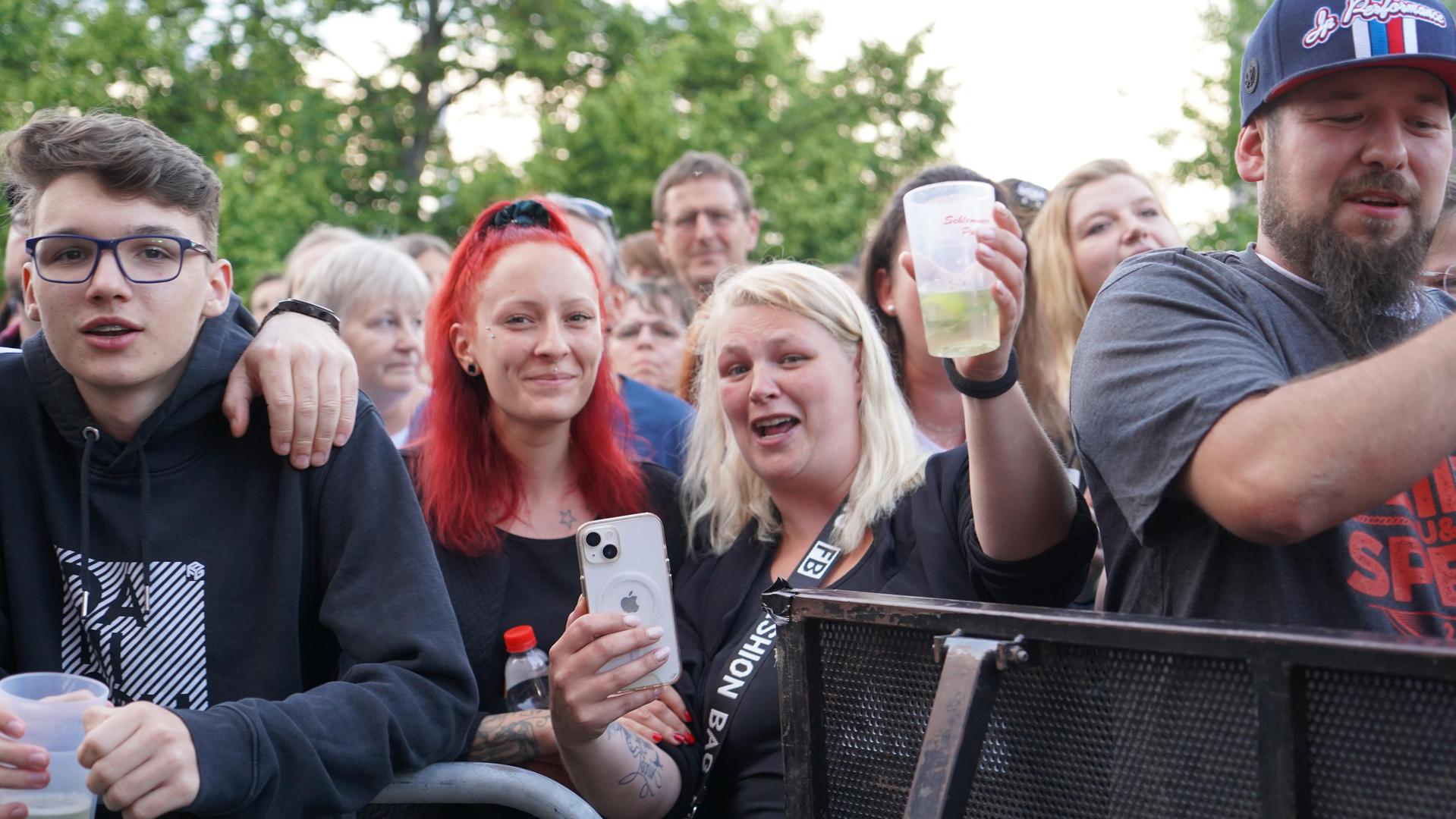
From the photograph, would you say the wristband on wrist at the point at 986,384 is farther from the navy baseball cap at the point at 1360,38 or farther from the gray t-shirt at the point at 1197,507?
the navy baseball cap at the point at 1360,38

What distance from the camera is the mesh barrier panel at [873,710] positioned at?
1599 mm

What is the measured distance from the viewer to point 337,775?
7.20 ft

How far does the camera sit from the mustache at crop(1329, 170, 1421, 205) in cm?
197

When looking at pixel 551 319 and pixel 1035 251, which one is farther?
pixel 1035 251

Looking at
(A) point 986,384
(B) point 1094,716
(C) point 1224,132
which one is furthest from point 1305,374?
(C) point 1224,132

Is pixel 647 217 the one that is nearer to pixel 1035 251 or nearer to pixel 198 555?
pixel 1035 251

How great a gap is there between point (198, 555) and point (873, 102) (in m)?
22.9

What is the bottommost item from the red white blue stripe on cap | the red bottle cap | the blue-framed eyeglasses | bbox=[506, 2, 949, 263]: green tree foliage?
Answer: the red bottle cap

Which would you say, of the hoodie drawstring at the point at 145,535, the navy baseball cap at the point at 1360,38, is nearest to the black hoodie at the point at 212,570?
the hoodie drawstring at the point at 145,535

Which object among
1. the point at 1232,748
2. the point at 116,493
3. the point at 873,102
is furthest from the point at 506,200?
the point at 873,102

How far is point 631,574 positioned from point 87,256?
1.23 m

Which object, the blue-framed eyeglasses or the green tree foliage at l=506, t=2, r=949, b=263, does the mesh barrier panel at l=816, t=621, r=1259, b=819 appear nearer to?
the blue-framed eyeglasses

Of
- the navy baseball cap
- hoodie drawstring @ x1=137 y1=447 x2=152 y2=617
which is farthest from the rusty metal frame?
hoodie drawstring @ x1=137 y1=447 x2=152 y2=617

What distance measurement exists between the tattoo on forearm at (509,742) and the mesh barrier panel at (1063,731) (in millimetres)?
1209
